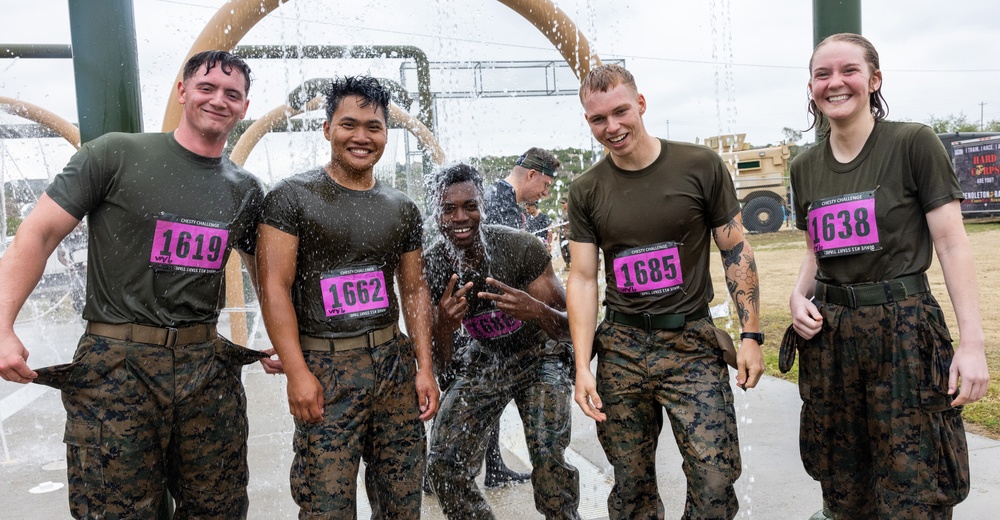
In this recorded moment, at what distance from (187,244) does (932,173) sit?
2605 mm

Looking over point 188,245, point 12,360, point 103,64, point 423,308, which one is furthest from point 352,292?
point 103,64

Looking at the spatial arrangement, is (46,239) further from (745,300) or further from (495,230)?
(745,300)

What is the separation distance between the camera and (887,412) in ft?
8.07

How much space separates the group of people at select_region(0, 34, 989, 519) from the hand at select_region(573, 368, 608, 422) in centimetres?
2

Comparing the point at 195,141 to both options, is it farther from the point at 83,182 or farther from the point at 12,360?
the point at 12,360

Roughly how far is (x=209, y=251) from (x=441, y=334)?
1.01 m

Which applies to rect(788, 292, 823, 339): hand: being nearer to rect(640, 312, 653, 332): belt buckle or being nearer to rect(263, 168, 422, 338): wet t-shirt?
rect(640, 312, 653, 332): belt buckle

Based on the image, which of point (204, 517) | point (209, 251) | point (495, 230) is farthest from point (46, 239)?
point (495, 230)

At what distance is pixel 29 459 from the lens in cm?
449

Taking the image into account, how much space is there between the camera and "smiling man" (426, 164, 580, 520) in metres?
2.98

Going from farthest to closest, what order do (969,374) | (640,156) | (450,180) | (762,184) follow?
(762,184) → (450,180) → (640,156) → (969,374)

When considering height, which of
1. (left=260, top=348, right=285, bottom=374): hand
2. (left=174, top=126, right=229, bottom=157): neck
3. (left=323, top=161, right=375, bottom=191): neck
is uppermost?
(left=174, top=126, right=229, bottom=157): neck

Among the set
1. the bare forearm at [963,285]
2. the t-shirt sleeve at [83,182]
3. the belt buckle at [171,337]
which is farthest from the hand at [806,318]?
the t-shirt sleeve at [83,182]

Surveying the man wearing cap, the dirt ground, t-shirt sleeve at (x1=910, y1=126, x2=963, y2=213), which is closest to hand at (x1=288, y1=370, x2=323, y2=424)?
t-shirt sleeve at (x1=910, y1=126, x2=963, y2=213)
